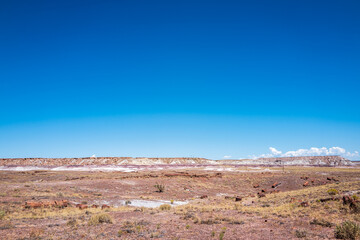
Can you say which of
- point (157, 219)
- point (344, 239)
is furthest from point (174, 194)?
point (344, 239)

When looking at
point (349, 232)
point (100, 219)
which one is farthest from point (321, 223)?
point (100, 219)

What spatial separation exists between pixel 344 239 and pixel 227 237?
494 cm

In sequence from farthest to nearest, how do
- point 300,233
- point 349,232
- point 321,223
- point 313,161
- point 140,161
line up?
point 313,161 < point 140,161 < point 321,223 < point 300,233 < point 349,232

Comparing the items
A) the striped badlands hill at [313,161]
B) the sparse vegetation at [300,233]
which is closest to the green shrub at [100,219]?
the sparse vegetation at [300,233]

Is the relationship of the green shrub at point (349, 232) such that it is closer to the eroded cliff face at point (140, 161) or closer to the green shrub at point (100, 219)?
the green shrub at point (100, 219)

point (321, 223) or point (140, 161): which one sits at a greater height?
point (321, 223)

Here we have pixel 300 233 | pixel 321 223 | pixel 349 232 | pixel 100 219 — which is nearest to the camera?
pixel 349 232

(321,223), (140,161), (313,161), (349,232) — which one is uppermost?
(349,232)

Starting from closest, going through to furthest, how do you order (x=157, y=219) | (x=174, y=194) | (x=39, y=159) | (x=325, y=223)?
(x=325, y=223), (x=157, y=219), (x=174, y=194), (x=39, y=159)

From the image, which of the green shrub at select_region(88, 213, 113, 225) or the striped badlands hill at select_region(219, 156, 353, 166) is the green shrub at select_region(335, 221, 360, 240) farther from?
the striped badlands hill at select_region(219, 156, 353, 166)

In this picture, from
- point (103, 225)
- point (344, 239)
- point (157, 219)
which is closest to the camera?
point (344, 239)

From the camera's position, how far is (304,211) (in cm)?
1583

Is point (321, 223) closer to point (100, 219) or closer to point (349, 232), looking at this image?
point (349, 232)

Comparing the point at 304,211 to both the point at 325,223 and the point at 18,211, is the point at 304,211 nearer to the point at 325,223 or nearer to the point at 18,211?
the point at 325,223
